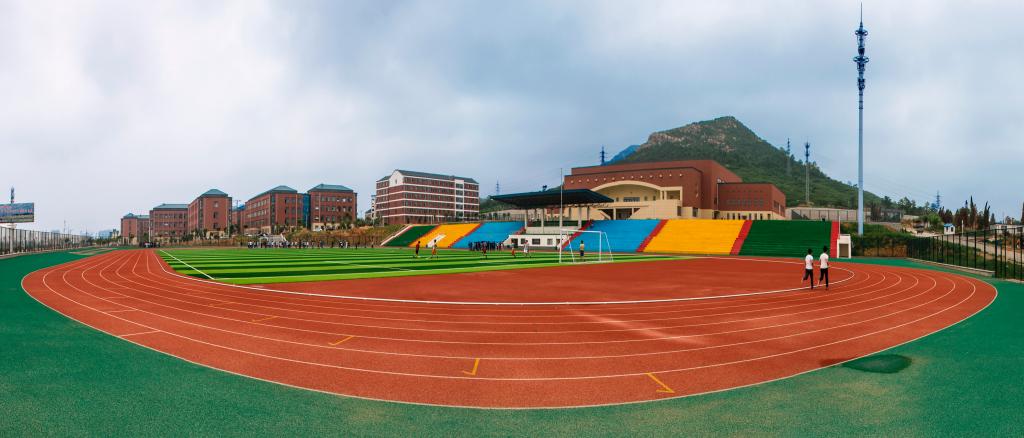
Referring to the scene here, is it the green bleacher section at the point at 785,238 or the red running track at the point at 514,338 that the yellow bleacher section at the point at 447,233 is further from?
the red running track at the point at 514,338

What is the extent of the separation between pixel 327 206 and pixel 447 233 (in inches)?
3263

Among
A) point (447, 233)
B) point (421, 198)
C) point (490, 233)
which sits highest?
point (421, 198)

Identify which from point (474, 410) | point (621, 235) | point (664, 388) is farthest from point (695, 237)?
point (474, 410)

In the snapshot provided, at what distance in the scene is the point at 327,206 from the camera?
15012 cm

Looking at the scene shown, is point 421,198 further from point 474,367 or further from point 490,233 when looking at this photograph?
point 474,367

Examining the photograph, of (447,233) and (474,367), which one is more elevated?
(447,233)

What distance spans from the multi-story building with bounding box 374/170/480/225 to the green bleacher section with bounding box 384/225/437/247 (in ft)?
154

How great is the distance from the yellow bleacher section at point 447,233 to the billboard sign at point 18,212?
2310 inches

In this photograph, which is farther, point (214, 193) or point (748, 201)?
point (214, 193)

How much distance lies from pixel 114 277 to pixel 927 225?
129375mm

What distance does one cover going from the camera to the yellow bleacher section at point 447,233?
76.3 metres

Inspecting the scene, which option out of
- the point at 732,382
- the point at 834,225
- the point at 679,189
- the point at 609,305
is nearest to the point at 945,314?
the point at 609,305

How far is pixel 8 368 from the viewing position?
25.1 ft

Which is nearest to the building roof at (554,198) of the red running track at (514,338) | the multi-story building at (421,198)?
the red running track at (514,338)
